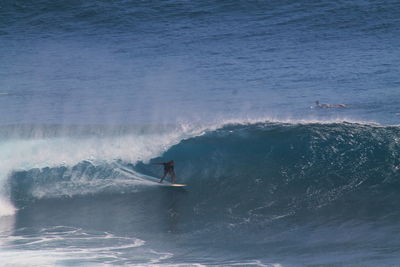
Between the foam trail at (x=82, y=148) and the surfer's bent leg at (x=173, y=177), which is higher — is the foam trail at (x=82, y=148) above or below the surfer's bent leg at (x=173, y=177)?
above

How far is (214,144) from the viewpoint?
66.0 feet

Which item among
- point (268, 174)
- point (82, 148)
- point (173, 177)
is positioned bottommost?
point (268, 174)

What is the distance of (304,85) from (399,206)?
12.2 metres

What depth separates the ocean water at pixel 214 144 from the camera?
14094 mm

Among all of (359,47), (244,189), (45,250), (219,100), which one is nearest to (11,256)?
(45,250)

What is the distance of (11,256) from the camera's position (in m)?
13.5

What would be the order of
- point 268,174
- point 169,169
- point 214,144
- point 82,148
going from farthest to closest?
point 82,148 → point 214,144 → point 268,174 → point 169,169

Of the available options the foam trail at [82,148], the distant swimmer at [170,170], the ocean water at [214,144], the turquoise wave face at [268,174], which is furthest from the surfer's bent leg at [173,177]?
the foam trail at [82,148]

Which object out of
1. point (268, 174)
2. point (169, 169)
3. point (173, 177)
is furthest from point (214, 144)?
point (169, 169)

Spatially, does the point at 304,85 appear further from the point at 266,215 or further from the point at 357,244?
the point at 357,244

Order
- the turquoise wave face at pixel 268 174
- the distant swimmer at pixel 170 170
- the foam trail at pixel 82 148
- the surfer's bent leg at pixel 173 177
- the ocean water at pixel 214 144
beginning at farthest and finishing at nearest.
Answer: the foam trail at pixel 82 148, the surfer's bent leg at pixel 173 177, the distant swimmer at pixel 170 170, the turquoise wave face at pixel 268 174, the ocean water at pixel 214 144

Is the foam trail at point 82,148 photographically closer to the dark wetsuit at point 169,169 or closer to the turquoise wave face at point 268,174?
the turquoise wave face at point 268,174

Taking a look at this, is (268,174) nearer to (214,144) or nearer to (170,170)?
(214,144)

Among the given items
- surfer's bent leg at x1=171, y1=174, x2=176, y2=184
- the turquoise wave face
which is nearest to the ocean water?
the turquoise wave face
